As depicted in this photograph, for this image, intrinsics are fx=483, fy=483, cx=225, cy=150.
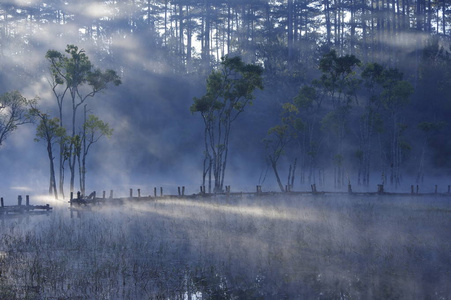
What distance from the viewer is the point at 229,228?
74.6 ft

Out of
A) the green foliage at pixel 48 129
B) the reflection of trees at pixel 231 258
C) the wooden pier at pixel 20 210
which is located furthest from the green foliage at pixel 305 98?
the wooden pier at pixel 20 210

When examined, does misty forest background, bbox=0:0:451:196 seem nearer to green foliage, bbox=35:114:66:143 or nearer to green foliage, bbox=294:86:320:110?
green foliage, bbox=294:86:320:110

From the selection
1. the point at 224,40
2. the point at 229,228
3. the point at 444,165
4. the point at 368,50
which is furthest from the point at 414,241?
the point at 224,40

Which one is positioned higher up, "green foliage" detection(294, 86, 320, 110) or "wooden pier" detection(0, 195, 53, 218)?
"green foliage" detection(294, 86, 320, 110)

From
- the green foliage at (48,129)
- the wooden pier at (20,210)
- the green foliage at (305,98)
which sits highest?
the green foliage at (305,98)

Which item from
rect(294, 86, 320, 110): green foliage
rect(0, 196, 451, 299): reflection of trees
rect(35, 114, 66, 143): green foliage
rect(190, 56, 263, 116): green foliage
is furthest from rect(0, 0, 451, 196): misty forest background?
rect(0, 196, 451, 299): reflection of trees

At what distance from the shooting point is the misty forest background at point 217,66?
65875mm

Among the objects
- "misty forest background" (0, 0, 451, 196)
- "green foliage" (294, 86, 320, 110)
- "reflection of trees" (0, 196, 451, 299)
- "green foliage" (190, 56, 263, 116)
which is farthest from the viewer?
"misty forest background" (0, 0, 451, 196)

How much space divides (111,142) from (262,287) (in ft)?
214

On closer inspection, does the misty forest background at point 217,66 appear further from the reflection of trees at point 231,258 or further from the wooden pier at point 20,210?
the reflection of trees at point 231,258

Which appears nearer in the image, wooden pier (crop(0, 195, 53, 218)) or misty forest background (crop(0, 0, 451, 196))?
wooden pier (crop(0, 195, 53, 218))

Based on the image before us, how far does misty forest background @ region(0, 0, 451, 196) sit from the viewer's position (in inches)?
2594

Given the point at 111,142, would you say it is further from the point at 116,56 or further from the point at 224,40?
the point at 224,40

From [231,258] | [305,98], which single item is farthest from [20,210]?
[305,98]
